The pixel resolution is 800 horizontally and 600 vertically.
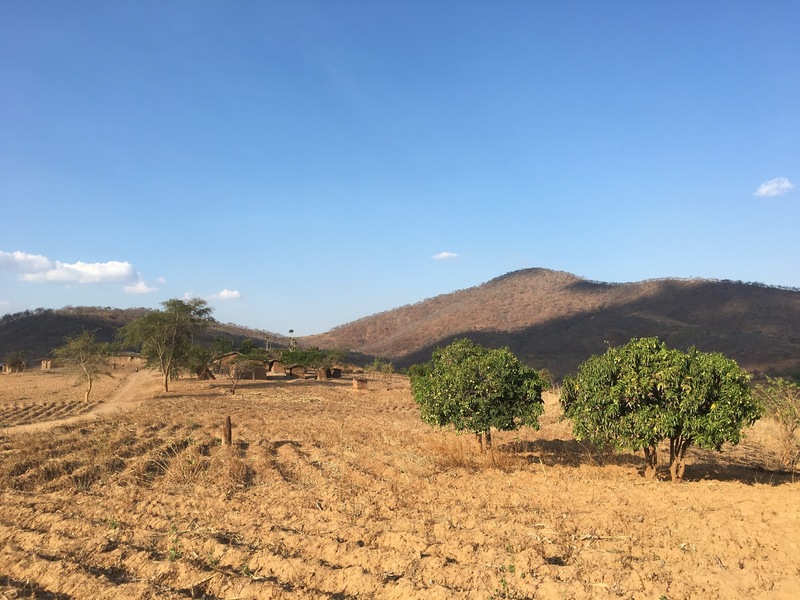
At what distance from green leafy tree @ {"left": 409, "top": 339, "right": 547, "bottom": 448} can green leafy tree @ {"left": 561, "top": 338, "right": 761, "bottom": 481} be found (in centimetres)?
184

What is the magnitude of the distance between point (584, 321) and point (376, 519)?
89.5 metres

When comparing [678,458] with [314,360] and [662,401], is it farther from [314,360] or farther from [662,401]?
[314,360]

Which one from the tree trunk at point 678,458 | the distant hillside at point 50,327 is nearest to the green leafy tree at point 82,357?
the tree trunk at point 678,458

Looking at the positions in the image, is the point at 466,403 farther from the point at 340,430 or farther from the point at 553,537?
the point at 340,430

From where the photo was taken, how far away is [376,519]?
9.76 m

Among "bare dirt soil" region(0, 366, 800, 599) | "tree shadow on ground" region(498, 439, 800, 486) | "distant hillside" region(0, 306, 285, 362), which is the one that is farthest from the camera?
"distant hillside" region(0, 306, 285, 362)

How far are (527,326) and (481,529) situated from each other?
92012mm

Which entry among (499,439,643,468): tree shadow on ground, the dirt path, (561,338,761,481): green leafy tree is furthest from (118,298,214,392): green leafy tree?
(561,338,761,481): green leafy tree

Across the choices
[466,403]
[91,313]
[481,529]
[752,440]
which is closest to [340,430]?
[466,403]

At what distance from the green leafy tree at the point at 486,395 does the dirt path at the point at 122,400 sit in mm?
15329

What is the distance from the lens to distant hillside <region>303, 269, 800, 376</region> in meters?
68.9

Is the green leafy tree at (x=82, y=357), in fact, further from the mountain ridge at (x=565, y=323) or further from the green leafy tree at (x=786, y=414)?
the mountain ridge at (x=565, y=323)

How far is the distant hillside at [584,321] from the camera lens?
226 ft

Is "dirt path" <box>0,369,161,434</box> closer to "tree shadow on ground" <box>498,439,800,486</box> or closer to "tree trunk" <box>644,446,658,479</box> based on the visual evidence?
"tree shadow on ground" <box>498,439,800,486</box>
